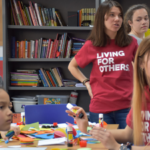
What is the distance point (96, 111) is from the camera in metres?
1.95

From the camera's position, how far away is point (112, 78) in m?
1.94

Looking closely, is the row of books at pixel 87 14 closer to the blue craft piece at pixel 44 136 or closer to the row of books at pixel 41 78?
the row of books at pixel 41 78

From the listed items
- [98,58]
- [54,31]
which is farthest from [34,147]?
[54,31]

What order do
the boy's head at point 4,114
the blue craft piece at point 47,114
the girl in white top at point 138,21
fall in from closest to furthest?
the boy's head at point 4,114 → the blue craft piece at point 47,114 → the girl in white top at point 138,21

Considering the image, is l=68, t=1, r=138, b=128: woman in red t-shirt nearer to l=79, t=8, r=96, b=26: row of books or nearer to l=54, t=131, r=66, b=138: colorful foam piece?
l=54, t=131, r=66, b=138: colorful foam piece

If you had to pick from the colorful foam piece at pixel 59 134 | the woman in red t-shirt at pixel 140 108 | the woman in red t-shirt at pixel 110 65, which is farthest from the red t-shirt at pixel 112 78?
the woman in red t-shirt at pixel 140 108

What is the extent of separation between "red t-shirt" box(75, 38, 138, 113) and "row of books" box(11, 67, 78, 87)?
4.56ft

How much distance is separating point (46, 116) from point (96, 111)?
1.32ft

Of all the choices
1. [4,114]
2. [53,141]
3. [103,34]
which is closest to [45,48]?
[103,34]

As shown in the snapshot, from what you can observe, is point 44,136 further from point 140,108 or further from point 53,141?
point 140,108

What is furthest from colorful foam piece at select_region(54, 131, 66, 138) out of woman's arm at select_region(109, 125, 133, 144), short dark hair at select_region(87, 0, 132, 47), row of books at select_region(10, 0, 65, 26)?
row of books at select_region(10, 0, 65, 26)

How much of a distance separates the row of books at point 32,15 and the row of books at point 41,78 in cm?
67

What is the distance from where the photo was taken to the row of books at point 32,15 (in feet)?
11.0

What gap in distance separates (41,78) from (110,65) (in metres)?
1.63
